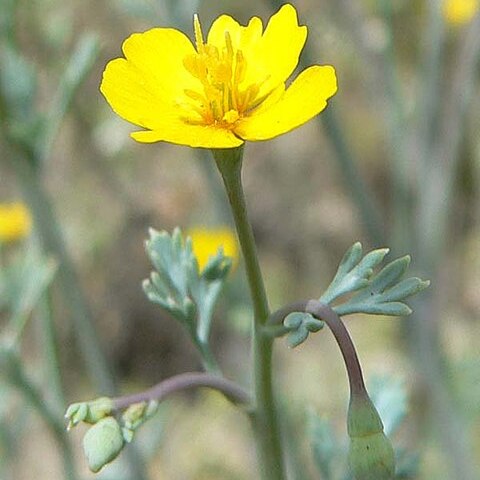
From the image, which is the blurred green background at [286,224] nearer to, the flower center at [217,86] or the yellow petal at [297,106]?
the flower center at [217,86]

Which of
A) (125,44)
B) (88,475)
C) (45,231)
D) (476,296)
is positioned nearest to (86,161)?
(88,475)

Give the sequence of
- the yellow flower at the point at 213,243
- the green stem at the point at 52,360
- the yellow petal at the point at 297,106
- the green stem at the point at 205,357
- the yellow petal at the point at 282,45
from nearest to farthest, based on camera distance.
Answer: the yellow petal at the point at 297,106, the yellow petal at the point at 282,45, the green stem at the point at 205,357, the green stem at the point at 52,360, the yellow flower at the point at 213,243

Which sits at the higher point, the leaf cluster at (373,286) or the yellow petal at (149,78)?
the yellow petal at (149,78)

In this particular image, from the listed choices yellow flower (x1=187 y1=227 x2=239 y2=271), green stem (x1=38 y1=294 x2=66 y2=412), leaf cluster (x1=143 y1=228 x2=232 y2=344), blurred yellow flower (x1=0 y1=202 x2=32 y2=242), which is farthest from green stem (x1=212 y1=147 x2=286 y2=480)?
blurred yellow flower (x1=0 y1=202 x2=32 y2=242)

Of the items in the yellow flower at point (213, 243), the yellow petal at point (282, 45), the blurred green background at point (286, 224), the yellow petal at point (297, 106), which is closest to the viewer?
the yellow petal at point (297, 106)

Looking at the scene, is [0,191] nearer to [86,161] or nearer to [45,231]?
[86,161]

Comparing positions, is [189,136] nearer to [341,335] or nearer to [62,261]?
[341,335]

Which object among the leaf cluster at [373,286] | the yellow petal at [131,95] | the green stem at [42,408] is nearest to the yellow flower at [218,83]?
the yellow petal at [131,95]
